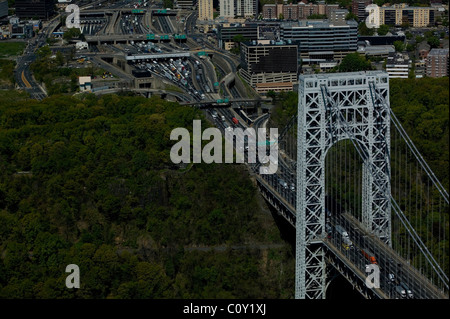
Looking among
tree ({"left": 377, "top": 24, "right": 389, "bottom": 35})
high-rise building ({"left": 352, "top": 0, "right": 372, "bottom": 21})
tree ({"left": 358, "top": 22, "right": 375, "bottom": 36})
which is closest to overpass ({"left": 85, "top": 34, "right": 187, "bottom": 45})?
tree ({"left": 358, "top": 22, "right": 375, "bottom": 36})

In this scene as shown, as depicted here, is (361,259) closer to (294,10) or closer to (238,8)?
(294,10)

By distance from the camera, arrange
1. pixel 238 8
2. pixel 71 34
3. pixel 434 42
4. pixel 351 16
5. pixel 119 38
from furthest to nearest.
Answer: pixel 238 8 → pixel 351 16 → pixel 71 34 → pixel 119 38 → pixel 434 42

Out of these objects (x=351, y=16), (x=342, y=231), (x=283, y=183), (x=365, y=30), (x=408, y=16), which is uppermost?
(x=351, y=16)

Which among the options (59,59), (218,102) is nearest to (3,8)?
(59,59)

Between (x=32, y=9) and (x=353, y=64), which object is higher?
(x=32, y=9)

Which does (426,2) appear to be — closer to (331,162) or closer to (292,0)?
(292,0)

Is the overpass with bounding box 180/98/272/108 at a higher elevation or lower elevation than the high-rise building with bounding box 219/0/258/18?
lower

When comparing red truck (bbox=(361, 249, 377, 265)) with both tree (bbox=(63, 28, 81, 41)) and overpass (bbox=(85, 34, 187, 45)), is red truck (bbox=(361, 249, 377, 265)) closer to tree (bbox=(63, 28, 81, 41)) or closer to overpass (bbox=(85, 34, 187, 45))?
overpass (bbox=(85, 34, 187, 45))

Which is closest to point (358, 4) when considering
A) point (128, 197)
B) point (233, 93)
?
point (233, 93)
